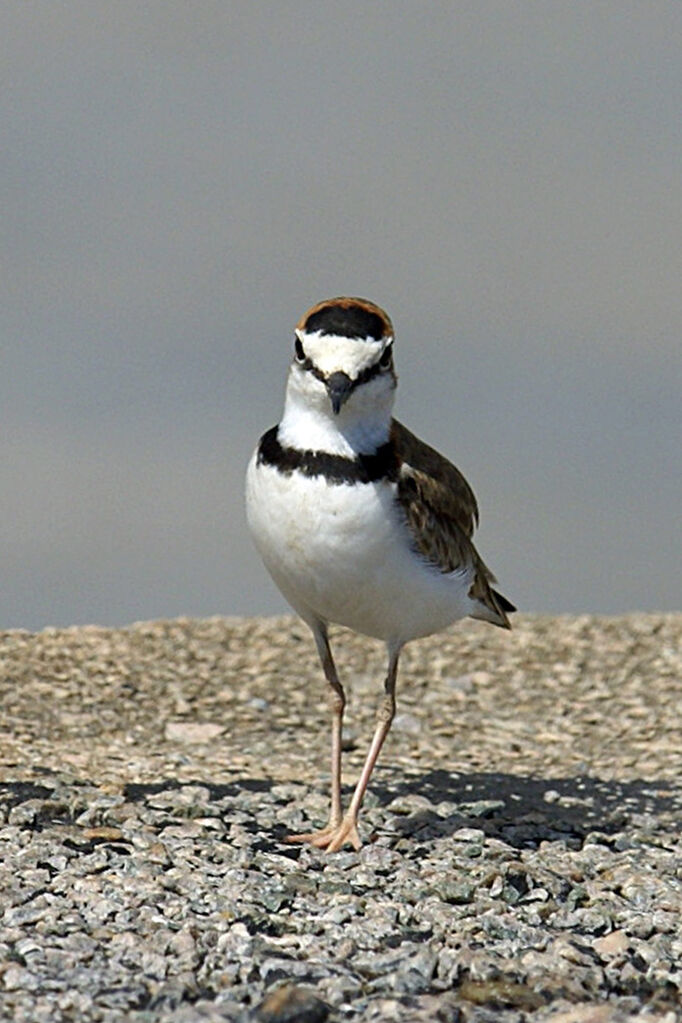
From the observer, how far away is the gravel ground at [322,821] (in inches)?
189

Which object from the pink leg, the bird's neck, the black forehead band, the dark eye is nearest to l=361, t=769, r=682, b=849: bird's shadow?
the pink leg

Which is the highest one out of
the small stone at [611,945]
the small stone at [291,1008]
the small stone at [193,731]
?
the small stone at [193,731]

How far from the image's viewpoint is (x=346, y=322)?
18.8 ft

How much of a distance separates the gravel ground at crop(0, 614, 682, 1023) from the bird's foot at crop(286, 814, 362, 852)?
0.33ft

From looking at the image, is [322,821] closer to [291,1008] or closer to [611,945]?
[611,945]

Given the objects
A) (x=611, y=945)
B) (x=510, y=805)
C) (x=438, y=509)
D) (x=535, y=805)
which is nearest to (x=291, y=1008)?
(x=611, y=945)

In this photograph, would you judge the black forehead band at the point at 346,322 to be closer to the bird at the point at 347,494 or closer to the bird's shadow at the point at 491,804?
the bird at the point at 347,494

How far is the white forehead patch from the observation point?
18.5ft

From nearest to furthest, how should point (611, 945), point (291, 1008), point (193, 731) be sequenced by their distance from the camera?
point (291, 1008) < point (611, 945) < point (193, 731)

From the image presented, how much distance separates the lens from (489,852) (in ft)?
20.0

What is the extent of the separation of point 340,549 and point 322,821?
1.42 m

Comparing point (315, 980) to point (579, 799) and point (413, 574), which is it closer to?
point (413, 574)

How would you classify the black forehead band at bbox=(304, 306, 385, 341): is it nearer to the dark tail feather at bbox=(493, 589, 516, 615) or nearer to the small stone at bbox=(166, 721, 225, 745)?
the dark tail feather at bbox=(493, 589, 516, 615)

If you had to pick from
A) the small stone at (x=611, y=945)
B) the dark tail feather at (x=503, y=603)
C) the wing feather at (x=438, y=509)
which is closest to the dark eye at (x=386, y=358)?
the wing feather at (x=438, y=509)
